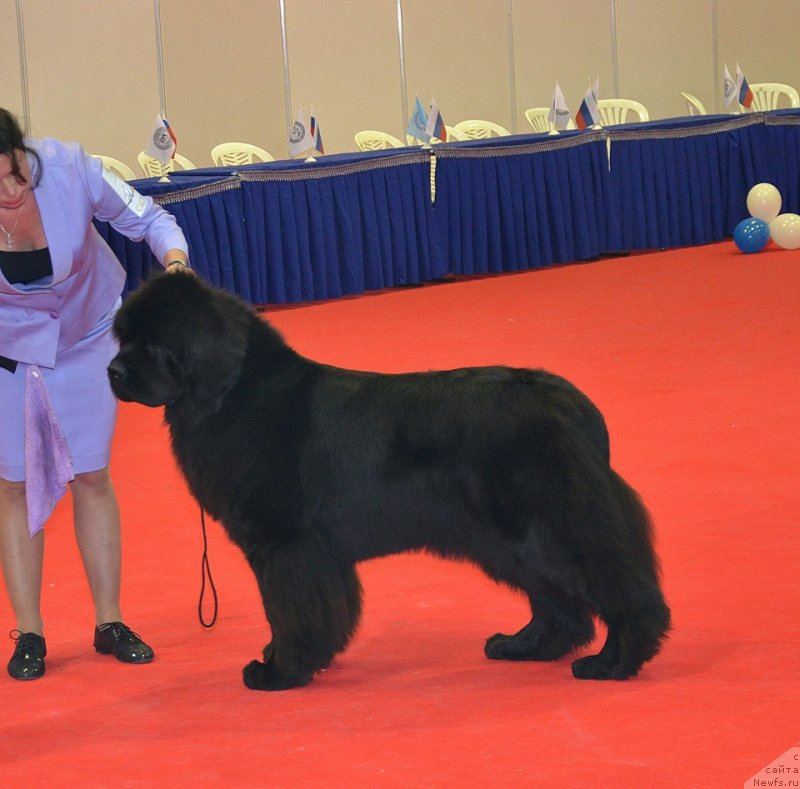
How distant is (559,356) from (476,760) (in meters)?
4.59

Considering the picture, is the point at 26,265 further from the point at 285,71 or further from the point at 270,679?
the point at 285,71

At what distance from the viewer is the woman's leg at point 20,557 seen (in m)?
3.37

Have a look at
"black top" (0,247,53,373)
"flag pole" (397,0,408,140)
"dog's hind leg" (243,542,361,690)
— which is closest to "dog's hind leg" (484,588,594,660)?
"dog's hind leg" (243,542,361,690)

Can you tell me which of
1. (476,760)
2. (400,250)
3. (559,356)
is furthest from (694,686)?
(400,250)

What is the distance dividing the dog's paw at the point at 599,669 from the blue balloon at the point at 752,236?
861 centimetres

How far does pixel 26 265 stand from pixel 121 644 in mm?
1009

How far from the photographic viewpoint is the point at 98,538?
3.43 meters

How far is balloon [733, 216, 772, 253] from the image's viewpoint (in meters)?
10.9

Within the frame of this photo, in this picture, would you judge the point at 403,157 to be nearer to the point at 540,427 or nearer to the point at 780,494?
the point at 780,494

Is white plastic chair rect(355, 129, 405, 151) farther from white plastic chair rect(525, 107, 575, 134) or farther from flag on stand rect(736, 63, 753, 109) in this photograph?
flag on stand rect(736, 63, 753, 109)

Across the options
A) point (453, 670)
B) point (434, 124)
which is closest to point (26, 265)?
point (453, 670)

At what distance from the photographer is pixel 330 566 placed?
291 centimetres

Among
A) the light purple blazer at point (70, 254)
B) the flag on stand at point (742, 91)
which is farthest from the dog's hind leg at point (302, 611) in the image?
the flag on stand at point (742, 91)

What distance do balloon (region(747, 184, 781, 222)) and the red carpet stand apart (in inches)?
229
